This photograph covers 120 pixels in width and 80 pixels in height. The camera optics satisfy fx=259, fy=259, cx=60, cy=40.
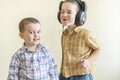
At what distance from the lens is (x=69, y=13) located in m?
1.64

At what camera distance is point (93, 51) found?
168 centimetres

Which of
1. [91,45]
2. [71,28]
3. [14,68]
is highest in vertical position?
[71,28]

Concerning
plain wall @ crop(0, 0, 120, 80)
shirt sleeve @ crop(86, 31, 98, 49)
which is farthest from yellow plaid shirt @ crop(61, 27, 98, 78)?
plain wall @ crop(0, 0, 120, 80)

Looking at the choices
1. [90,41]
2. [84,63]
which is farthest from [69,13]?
[84,63]

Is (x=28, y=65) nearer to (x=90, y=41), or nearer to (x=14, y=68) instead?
(x=14, y=68)

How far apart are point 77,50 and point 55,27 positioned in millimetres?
520

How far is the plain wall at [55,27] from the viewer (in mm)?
2039

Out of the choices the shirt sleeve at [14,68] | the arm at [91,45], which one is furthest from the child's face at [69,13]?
the shirt sleeve at [14,68]

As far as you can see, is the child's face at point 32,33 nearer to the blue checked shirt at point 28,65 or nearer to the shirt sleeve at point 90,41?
the blue checked shirt at point 28,65

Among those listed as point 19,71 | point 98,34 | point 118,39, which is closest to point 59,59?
point 98,34

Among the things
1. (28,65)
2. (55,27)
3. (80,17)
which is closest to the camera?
(28,65)

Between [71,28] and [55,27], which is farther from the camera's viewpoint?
[55,27]

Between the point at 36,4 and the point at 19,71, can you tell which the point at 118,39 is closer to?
the point at 36,4

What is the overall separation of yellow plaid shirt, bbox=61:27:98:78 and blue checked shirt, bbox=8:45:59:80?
18 cm
